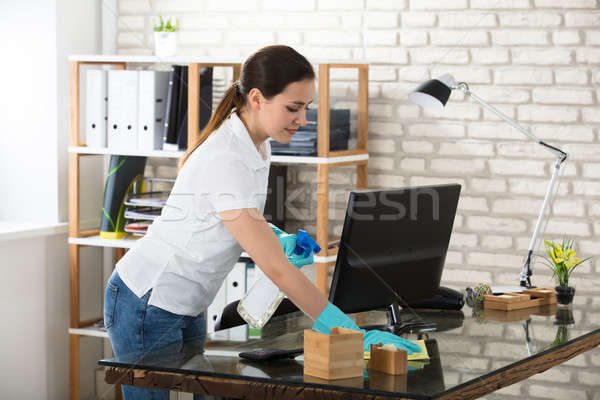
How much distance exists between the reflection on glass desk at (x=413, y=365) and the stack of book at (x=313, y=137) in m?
0.90

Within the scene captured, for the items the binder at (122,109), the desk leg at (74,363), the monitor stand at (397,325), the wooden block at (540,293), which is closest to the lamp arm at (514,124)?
the wooden block at (540,293)

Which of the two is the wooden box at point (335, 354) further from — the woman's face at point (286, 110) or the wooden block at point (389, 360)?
the woman's face at point (286, 110)

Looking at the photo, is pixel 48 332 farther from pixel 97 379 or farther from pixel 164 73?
pixel 164 73

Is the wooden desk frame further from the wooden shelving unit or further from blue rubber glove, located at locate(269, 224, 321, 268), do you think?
the wooden shelving unit

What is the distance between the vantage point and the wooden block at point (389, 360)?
5.38ft

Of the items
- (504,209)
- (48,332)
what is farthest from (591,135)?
(48,332)

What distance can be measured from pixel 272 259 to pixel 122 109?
5.57ft

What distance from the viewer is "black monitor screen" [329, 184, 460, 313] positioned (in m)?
1.98

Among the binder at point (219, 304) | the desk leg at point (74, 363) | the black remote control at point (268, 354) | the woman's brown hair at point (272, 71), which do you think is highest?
the woman's brown hair at point (272, 71)

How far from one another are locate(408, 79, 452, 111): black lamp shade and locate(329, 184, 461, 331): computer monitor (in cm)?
47

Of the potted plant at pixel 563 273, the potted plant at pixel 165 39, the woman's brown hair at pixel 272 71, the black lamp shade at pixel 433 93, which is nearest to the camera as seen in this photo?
the woman's brown hair at pixel 272 71

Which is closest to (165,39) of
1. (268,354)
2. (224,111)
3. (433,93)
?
(433,93)

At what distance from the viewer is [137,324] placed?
1927mm

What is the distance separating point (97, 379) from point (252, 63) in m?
2.28
